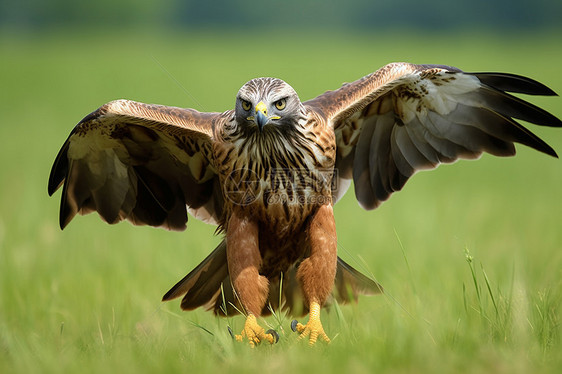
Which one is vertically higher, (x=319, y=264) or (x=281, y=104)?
(x=281, y=104)

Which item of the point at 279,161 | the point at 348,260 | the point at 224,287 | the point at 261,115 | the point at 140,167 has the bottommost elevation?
the point at 348,260

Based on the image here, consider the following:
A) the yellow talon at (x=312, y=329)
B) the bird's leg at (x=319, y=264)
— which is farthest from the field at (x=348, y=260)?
the bird's leg at (x=319, y=264)

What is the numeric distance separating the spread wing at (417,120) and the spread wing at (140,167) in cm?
116

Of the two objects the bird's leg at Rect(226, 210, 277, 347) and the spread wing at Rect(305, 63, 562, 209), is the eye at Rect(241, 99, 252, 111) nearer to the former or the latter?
the spread wing at Rect(305, 63, 562, 209)

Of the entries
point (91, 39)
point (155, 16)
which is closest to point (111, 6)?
point (155, 16)

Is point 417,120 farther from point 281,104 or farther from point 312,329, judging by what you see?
point 312,329

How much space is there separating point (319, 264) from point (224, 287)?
1199 mm

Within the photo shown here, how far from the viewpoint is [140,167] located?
6.56m

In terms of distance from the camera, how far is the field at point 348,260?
4.12 meters

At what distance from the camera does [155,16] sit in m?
63.5

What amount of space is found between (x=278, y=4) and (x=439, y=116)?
194 feet

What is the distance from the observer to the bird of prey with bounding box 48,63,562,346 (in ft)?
18.2

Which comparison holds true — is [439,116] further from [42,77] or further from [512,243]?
[42,77]

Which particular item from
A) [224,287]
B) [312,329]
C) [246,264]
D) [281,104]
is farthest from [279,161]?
[224,287]
